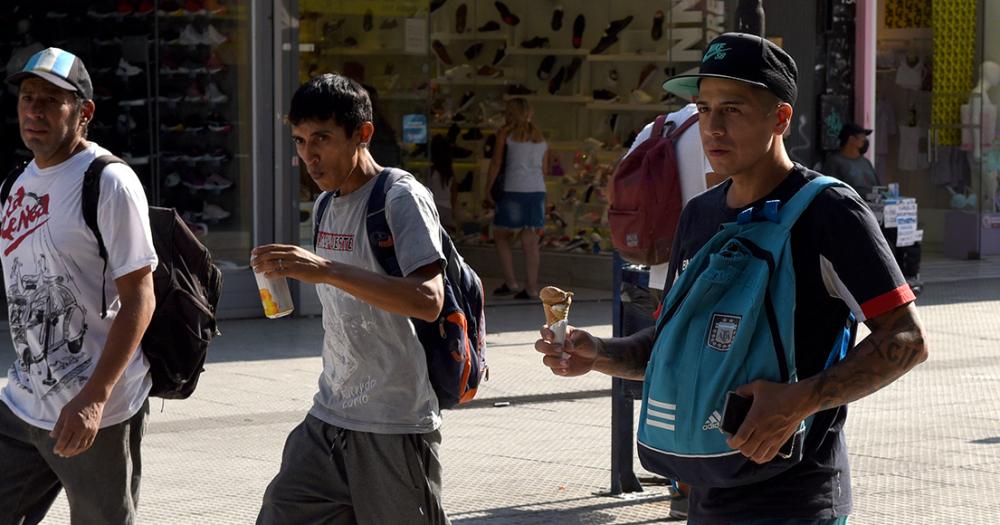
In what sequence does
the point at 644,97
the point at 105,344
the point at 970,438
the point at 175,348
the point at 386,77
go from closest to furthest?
the point at 105,344
the point at 175,348
the point at 970,438
the point at 386,77
the point at 644,97

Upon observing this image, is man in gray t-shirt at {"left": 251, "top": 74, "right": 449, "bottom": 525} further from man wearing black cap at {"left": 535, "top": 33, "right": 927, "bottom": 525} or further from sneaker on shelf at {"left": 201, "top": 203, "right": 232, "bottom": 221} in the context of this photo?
sneaker on shelf at {"left": 201, "top": 203, "right": 232, "bottom": 221}

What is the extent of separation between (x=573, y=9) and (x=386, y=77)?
3.47 metres

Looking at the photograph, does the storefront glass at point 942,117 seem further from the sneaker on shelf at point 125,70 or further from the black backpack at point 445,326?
the black backpack at point 445,326

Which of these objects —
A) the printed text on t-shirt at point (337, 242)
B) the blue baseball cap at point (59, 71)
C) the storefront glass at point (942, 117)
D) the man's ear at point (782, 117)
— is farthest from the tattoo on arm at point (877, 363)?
the storefront glass at point (942, 117)

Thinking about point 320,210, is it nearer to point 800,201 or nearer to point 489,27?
point 800,201

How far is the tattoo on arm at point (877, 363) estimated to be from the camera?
10.5 feet

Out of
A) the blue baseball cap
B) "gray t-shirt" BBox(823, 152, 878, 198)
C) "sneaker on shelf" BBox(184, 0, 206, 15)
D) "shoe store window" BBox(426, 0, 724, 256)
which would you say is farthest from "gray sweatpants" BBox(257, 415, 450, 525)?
"shoe store window" BBox(426, 0, 724, 256)

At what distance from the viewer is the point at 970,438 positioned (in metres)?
9.02

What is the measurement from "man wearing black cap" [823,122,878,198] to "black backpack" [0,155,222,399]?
11587 mm

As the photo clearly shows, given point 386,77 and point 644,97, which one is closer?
point 386,77

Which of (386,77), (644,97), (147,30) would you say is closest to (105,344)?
(147,30)

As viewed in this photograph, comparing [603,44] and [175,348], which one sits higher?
[603,44]

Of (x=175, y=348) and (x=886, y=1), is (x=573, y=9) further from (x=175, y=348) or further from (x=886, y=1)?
(x=175, y=348)

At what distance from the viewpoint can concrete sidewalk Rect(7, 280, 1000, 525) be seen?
286 inches
